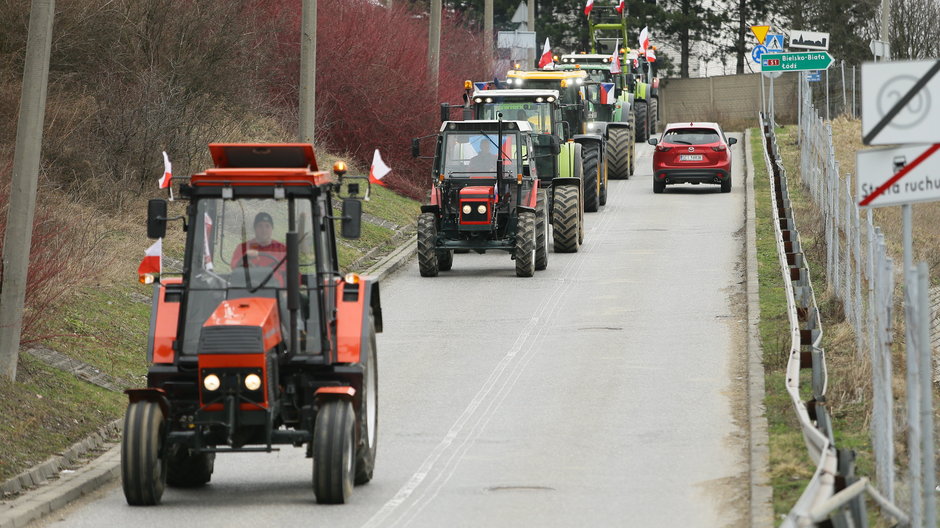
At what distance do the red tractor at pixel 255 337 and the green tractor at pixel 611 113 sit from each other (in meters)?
25.2

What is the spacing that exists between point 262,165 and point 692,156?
2545cm

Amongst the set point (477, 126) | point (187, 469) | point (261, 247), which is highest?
point (477, 126)

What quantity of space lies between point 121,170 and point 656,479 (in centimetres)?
1478

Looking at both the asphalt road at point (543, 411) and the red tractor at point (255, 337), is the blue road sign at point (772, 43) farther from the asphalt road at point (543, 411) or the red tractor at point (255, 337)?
the red tractor at point (255, 337)

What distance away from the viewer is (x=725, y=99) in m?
64.6

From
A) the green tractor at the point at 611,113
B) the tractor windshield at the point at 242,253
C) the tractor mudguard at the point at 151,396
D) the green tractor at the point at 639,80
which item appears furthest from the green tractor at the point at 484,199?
the green tractor at the point at 639,80

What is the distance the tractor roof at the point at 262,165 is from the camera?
1171 cm

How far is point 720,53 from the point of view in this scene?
7431 cm

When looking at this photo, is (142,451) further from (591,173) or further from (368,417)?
(591,173)

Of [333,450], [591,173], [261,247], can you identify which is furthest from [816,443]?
[591,173]

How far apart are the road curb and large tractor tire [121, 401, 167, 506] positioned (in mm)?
4145

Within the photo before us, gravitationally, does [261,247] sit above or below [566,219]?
below

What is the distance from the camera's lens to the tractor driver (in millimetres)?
11703

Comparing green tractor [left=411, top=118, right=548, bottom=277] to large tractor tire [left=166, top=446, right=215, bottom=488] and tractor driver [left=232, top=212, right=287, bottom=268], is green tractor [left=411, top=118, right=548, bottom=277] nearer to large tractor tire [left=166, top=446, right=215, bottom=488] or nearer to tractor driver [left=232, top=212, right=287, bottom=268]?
large tractor tire [left=166, top=446, right=215, bottom=488]
